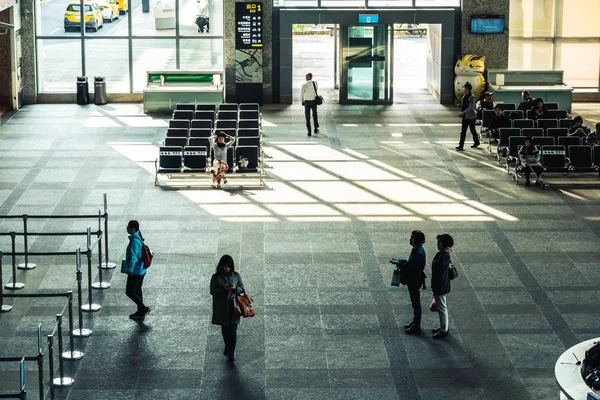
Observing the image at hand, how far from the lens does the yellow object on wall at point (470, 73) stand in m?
30.2

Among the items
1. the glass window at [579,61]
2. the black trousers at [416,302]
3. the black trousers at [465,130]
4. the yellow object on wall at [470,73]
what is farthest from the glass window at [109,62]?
the black trousers at [416,302]

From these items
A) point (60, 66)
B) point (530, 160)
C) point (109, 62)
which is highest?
point (109, 62)

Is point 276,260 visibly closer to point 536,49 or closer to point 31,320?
point 31,320

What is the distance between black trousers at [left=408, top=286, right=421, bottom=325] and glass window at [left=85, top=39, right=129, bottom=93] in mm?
19232

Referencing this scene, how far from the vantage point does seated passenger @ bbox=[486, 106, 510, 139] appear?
24.3 meters

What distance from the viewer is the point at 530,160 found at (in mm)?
21219

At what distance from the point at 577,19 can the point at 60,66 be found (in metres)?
15.1

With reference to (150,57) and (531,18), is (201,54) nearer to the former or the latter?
(150,57)

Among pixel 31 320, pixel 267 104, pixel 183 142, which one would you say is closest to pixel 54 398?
pixel 31 320

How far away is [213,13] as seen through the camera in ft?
102

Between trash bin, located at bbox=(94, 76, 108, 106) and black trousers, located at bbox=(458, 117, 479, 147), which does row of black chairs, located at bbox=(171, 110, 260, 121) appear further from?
trash bin, located at bbox=(94, 76, 108, 106)

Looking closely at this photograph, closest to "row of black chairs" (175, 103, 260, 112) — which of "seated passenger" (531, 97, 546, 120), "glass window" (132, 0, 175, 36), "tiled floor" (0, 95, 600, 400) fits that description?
"tiled floor" (0, 95, 600, 400)

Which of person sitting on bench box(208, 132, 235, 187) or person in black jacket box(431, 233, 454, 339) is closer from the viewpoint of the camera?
person in black jacket box(431, 233, 454, 339)

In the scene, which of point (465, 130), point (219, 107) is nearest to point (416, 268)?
point (465, 130)
